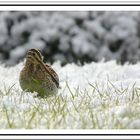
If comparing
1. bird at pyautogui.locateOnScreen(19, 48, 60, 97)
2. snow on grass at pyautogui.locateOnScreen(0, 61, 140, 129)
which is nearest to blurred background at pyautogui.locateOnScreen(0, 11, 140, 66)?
snow on grass at pyautogui.locateOnScreen(0, 61, 140, 129)

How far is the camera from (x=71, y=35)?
12.7 m

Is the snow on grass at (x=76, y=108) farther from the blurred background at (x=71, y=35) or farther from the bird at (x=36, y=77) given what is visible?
the blurred background at (x=71, y=35)

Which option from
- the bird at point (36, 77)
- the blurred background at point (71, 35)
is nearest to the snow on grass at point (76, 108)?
the bird at point (36, 77)

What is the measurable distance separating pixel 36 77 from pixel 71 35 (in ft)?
24.7

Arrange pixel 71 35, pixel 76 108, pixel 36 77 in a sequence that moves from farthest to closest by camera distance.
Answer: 1. pixel 71 35
2. pixel 36 77
3. pixel 76 108

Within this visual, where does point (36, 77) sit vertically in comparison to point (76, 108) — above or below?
above

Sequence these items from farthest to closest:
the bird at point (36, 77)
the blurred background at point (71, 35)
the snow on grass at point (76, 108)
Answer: the blurred background at point (71, 35) → the bird at point (36, 77) → the snow on grass at point (76, 108)

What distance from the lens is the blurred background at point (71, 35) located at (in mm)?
12469

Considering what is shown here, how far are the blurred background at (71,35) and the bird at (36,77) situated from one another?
23.1ft

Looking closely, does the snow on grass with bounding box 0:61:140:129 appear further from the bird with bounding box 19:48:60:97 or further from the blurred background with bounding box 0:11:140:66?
the blurred background with bounding box 0:11:140:66

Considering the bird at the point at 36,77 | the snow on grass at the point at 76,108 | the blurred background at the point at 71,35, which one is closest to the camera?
the snow on grass at the point at 76,108

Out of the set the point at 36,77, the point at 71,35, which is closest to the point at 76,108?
the point at 36,77

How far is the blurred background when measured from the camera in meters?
12.5

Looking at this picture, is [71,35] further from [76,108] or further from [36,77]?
[76,108]
